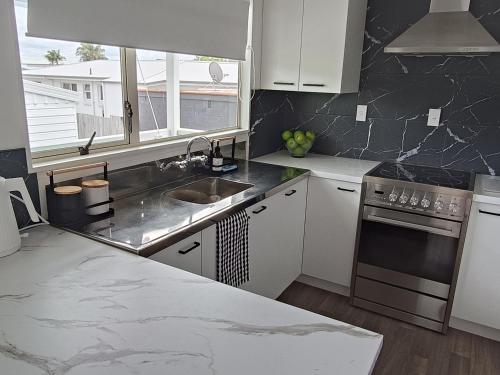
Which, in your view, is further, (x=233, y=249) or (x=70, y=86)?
(x=233, y=249)

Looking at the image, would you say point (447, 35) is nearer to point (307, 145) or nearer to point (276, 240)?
point (307, 145)

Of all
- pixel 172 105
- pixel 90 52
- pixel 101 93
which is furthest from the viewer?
pixel 172 105

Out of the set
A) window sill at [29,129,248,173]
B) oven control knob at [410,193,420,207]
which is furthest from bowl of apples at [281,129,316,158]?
oven control knob at [410,193,420,207]

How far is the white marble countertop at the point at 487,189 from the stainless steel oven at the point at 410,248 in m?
0.07

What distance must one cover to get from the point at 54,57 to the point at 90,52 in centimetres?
18

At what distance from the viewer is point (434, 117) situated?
277 cm

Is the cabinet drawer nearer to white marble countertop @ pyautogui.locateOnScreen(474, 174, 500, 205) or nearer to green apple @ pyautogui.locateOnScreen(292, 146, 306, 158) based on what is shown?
white marble countertop @ pyautogui.locateOnScreen(474, 174, 500, 205)

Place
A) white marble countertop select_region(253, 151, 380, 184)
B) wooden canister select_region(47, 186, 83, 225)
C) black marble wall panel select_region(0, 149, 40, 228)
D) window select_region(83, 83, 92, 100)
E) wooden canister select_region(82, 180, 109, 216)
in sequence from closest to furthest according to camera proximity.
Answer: black marble wall panel select_region(0, 149, 40, 228), wooden canister select_region(47, 186, 83, 225), wooden canister select_region(82, 180, 109, 216), window select_region(83, 83, 92, 100), white marble countertop select_region(253, 151, 380, 184)

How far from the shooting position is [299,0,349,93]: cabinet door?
257 cm

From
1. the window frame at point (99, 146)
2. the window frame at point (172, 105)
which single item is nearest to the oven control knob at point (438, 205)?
the window frame at point (172, 105)

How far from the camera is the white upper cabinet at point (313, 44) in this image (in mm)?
2598

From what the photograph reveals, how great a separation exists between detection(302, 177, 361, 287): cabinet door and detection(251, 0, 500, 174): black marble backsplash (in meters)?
0.63

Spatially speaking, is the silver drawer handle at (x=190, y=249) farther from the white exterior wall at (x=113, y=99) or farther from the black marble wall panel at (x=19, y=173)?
the white exterior wall at (x=113, y=99)

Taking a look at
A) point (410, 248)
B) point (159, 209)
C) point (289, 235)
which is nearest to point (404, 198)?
point (410, 248)
